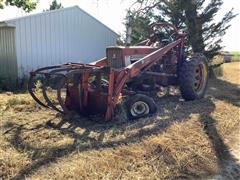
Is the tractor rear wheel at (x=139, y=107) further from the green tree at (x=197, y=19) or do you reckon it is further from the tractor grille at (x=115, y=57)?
the green tree at (x=197, y=19)

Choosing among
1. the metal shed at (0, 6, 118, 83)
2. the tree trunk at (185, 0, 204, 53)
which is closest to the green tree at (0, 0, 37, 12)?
the metal shed at (0, 6, 118, 83)

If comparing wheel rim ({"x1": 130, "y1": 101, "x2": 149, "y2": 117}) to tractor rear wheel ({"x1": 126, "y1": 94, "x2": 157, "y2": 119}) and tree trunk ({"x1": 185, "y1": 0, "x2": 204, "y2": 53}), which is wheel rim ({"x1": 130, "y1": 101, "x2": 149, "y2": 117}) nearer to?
tractor rear wheel ({"x1": 126, "y1": 94, "x2": 157, "y2": 119})

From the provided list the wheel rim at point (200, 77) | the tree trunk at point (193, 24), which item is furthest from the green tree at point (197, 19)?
the wheel rim at point (200, 77)

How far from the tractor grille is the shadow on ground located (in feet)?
4.24

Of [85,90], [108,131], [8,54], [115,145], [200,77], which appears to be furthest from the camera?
[8,54]

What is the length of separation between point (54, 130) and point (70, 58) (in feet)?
29.7

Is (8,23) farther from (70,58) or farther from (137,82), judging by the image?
(137,82)

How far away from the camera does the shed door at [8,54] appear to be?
12062mm

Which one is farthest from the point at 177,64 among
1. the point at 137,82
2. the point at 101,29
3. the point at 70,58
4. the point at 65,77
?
the point at 101,29

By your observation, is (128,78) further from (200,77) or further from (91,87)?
(200,77)

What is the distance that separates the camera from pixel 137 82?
25.8 feet

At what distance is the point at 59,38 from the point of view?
13789mm

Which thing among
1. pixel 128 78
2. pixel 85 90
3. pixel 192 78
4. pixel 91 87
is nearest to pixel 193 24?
pixel 192 78

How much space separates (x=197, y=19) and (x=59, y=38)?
555 cm
